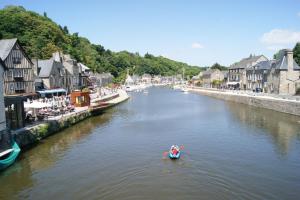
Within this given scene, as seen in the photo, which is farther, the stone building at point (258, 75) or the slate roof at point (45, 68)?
the stone building at point (258, 75)

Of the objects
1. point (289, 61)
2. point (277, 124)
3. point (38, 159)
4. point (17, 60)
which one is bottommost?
point (38, 159)

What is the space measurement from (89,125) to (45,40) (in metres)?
72.1

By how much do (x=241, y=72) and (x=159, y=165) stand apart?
69817mm

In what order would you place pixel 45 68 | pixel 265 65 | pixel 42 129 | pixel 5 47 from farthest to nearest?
pixel 265 65
pixel 45 68
pixel 5 47
pixel 42 129

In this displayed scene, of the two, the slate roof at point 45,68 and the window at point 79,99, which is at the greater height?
the slate roof at point 45,68

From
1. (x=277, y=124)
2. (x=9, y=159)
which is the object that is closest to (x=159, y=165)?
(x=9, y=159)

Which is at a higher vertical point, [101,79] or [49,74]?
[49,74]

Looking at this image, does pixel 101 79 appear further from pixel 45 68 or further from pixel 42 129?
pixel 42 129

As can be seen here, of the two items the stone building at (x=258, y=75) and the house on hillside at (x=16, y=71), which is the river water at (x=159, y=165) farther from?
the stone building at (x=258, y=75)

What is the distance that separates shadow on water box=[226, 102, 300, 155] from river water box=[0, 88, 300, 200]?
110 mm

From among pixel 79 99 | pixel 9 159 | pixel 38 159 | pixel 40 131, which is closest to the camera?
pixel 9 159

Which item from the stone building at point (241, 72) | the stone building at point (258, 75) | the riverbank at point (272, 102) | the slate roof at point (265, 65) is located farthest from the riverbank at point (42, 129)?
the stone building at point (241, 72)

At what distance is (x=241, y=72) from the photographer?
85.4 m

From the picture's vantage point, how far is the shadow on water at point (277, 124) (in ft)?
93.2
